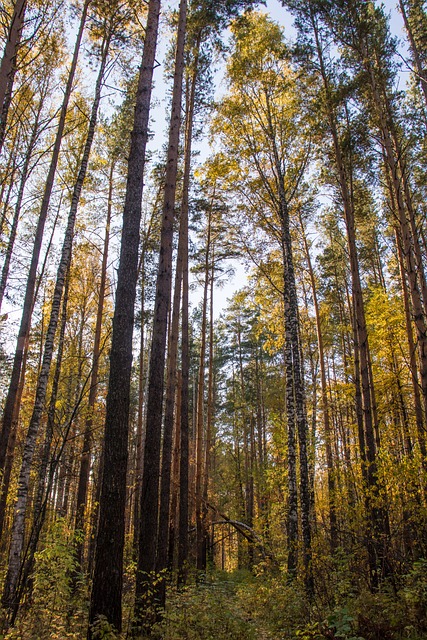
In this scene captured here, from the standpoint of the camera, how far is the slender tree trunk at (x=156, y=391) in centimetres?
584

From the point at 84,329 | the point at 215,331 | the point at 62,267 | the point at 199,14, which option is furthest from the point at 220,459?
the point at 199,14

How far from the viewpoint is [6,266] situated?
33.3ft

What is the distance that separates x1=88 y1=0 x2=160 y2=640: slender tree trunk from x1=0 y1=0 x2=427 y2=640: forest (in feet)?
0.08

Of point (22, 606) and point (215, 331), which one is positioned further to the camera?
point (215, 331)

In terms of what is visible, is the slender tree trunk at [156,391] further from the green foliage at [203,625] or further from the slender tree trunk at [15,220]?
the slender tree trunk at [15,220]

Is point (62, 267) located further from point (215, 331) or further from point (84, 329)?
point (215, 331)

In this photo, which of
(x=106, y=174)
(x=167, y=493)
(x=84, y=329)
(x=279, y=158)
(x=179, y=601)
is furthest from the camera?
(x=84, y=329)

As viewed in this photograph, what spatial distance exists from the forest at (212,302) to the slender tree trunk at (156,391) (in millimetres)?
37

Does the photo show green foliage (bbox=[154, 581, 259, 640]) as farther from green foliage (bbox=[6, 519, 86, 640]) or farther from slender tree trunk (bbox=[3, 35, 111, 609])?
slender tree trunk (bbox=[3, 35, 111, 609])

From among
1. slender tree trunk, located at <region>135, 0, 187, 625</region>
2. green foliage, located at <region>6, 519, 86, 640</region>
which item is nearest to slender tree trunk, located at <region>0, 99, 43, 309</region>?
slender tree trunk, located at <region>135, 0, 187, 625</region>

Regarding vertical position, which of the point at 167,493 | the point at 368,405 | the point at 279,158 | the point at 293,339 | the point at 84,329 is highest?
the point at 279,158

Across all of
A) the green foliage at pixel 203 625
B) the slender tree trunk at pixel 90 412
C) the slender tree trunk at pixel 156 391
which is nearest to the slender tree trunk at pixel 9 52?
the slender tree trunk at pixel 156 391

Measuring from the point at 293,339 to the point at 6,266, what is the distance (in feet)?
25.1

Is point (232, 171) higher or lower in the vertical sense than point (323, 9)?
lower
